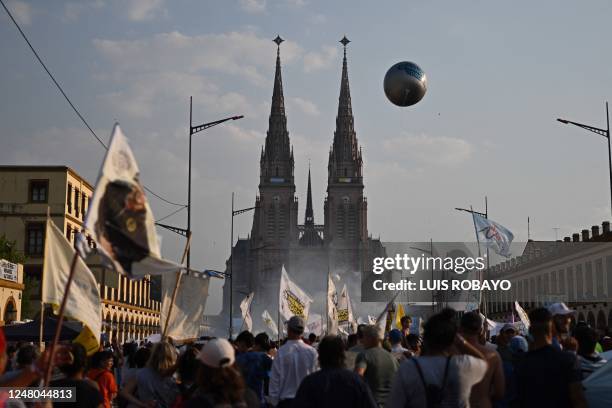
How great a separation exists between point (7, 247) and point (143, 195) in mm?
41120

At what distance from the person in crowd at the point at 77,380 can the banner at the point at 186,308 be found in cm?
659

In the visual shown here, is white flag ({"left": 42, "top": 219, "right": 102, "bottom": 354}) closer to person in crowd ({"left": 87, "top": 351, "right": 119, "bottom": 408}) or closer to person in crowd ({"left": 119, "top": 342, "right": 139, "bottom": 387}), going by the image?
person in crowd ({"left": 87, "top": 351, "right": 119, "bottom": 408})

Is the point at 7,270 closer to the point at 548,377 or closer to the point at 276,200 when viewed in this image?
the point at 548,377

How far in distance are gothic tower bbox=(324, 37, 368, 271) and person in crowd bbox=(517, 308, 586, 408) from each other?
131 metres

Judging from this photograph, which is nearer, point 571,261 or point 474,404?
point 474,404

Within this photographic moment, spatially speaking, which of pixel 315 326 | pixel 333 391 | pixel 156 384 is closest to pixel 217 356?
pixel 333 391

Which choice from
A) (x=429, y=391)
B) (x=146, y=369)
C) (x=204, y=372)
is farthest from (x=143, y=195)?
(x=429, y=391)

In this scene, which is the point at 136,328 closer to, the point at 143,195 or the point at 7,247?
the point at 7,247

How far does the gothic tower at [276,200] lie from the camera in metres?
140

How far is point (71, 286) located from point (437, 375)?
3927 mm

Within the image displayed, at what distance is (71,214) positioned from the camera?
56000 millimetres

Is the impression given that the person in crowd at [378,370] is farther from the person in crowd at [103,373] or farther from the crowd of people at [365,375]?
the person in crowd at [103,373]

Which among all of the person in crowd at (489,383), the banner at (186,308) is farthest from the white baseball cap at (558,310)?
the banner at (186,308)

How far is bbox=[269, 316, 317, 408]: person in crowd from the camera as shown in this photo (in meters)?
8.61
